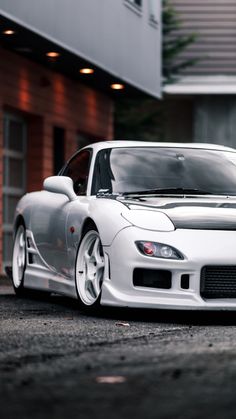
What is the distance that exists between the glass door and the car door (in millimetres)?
7374

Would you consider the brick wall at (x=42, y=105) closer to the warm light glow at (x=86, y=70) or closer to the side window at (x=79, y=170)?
the warm light glow at (x=86, y=70)

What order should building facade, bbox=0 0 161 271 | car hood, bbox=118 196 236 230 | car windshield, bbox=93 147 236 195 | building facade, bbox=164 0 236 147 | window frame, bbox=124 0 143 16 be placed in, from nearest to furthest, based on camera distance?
1. car hood, bbox=118 196 236 230
2. car windshield, bbox=93 147 236 195
3. building facade, bbox=0 0 161 271
4. window frame, bbox=124 0 143 16
5. building facade, bbox=164 0 236 147

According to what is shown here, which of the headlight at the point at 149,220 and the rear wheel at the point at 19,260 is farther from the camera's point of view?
the rear wheel at the point at 19,260

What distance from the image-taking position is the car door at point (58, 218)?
10.4m

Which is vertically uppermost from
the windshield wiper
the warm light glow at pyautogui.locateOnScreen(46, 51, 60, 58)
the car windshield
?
the warm light glow at pyautogui.locateOnScreen(46, 51, 60, 58)

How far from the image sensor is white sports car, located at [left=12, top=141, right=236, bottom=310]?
8969 millimetres

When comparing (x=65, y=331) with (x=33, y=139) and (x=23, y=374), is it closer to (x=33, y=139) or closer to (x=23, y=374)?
(x=23, y=374)

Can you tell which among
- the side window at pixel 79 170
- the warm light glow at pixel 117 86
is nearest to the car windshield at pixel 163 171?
the side window at pixel 79 170

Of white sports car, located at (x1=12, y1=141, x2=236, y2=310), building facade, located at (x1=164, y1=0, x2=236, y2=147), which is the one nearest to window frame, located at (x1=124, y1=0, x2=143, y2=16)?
building facade, located at (x1=164, y1=0, x2=236, y2=147)

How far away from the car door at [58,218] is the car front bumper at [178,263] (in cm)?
99

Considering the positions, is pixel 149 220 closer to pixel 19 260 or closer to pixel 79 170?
pixel 79 170

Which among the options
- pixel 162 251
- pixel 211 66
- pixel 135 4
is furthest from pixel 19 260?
pixel 211 66

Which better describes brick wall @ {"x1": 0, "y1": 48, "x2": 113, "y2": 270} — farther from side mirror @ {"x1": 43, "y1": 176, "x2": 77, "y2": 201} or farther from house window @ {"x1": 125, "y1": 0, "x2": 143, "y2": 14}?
side mirror @ {"x1": 43, "y1": 176, "x2": 77, "y2": 201}

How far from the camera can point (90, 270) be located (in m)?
9.71
